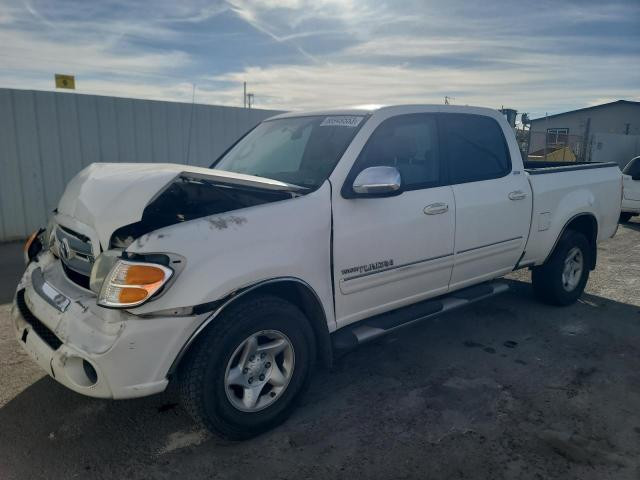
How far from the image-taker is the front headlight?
7.89ft

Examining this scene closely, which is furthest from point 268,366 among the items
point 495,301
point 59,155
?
point 59,155

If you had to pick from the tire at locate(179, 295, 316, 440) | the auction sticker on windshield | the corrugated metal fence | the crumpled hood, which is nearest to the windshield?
the auction sticker on windshield

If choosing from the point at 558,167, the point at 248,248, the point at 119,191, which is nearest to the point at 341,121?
the point at 248,248

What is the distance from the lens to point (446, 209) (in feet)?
12.3

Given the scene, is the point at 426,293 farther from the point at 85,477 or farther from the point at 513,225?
the point at 85,477

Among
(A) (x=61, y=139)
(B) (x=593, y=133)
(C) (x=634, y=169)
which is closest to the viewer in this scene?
(A) (x=61, y=139)

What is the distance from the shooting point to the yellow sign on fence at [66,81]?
27.4 ft

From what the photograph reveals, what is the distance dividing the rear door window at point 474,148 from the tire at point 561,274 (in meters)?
1.24

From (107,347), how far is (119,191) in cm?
82

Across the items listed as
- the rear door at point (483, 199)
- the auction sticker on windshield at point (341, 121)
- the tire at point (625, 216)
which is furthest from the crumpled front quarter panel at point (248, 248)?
the tire at point (625, 216)

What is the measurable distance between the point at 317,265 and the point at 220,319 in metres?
0.68

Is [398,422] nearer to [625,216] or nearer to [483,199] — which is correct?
[483,199]

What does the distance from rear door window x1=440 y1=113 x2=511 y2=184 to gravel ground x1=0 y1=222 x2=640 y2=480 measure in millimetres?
1463

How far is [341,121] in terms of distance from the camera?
362 cm
